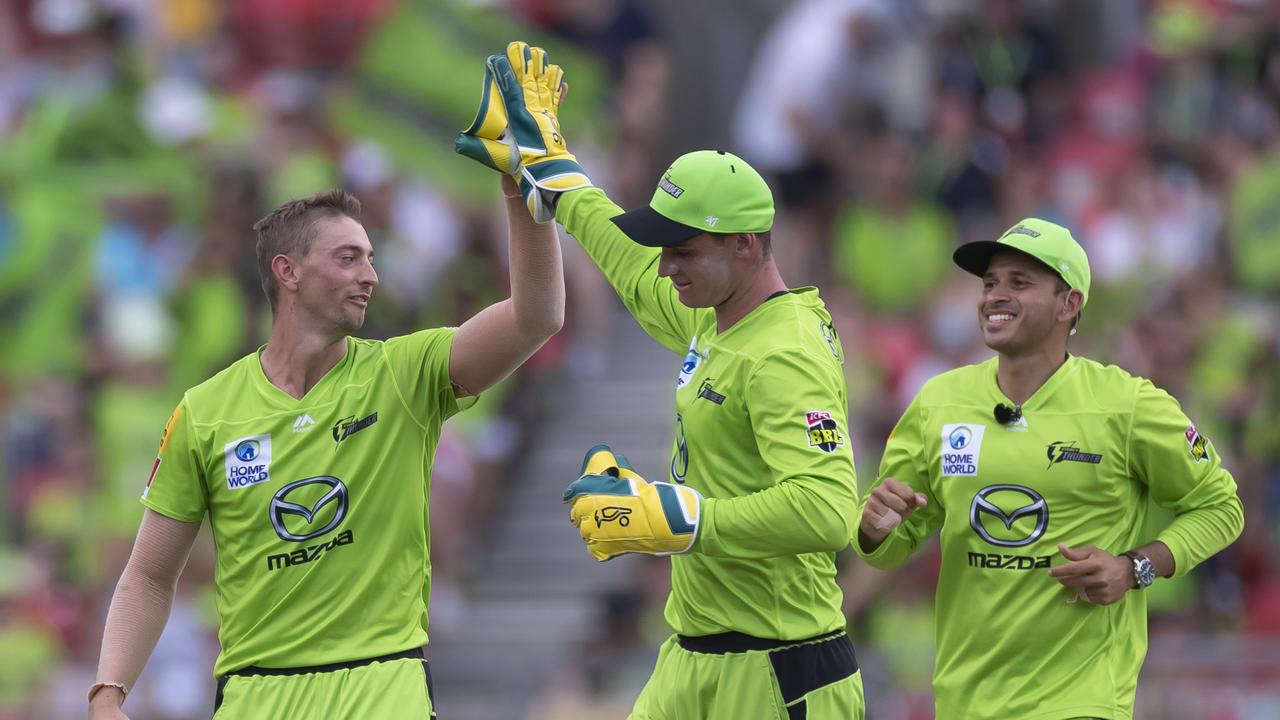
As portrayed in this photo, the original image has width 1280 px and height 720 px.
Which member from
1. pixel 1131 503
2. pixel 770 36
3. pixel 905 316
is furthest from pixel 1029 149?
pixel 1131 503

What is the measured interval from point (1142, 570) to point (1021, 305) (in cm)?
95

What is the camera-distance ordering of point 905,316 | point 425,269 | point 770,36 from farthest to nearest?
point 770,36 < point 425,269 < point 905,316

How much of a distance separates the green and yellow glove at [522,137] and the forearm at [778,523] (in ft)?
4.63

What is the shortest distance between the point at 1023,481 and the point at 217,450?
2.63 m

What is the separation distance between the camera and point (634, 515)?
5848 mm

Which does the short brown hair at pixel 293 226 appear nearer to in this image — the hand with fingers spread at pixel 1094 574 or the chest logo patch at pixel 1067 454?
the chest logo patch at pixel 1067 454

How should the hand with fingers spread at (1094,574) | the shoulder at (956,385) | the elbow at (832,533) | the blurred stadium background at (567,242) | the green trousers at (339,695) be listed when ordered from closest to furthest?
the elbow at (832,533), the green trousers at (339,695), the hand with fingers spread at (1094,574), the shoulder at (956,385), the blurred stadium background at (567,242)

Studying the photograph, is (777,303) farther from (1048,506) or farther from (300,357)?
(300,357)

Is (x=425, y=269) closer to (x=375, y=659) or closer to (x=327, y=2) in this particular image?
(x=327, y=2)

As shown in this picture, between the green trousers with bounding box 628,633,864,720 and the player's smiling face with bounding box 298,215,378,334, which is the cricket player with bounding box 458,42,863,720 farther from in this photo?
the player's smiling face with bounding box 298,215,378,334

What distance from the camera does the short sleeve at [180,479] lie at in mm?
6410

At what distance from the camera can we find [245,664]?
6.33 meters

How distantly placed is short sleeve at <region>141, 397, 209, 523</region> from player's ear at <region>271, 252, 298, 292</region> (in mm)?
497

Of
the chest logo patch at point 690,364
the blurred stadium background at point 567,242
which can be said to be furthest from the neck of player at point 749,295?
the blurred stadium background at point 567,242
